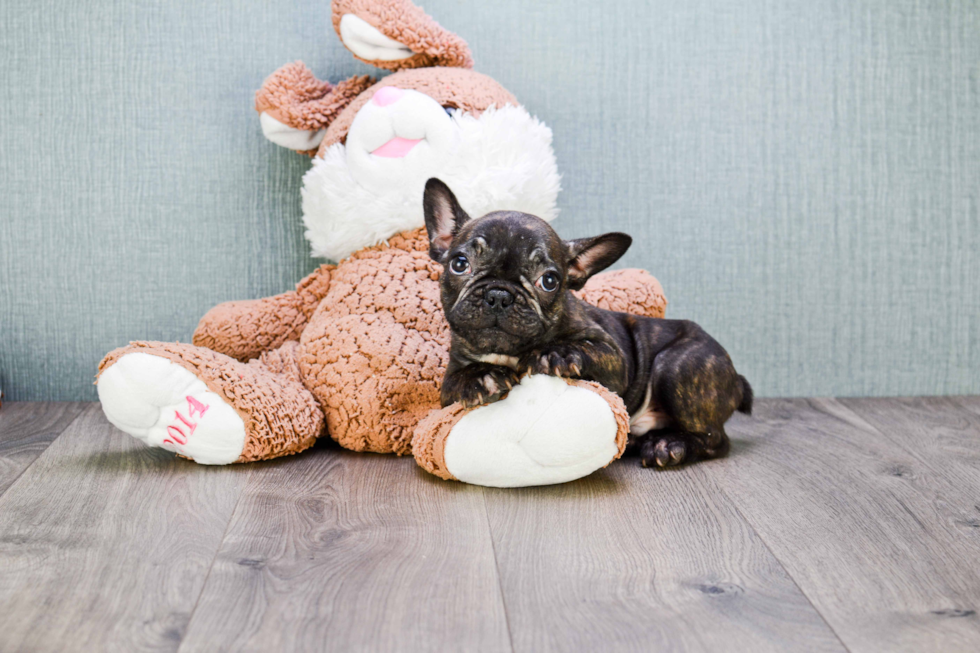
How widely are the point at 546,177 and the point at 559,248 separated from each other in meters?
0.45

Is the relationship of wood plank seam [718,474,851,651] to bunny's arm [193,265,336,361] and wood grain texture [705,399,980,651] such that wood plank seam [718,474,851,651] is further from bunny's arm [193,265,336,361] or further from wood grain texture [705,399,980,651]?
bunny's arm [193,265,336,361]

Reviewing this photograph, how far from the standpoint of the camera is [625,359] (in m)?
1.83

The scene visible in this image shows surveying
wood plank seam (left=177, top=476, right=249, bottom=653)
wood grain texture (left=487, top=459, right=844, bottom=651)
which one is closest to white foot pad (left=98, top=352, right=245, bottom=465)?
wood plank seam (left=177, top=476, right=249, bottom=653)

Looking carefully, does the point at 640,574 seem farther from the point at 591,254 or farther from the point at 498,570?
the point at 591,254

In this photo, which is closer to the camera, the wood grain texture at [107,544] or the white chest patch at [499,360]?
the wood grain texture at [107,544]

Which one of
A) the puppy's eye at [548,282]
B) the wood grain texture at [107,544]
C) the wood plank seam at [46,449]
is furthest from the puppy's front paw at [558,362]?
the wood plank seam at [46,449]

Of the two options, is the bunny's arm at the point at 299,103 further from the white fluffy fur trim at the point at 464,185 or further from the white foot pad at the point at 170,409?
the white foot pad at the point at 170,409

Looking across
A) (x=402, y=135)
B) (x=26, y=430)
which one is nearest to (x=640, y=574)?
(x=402, y=135)

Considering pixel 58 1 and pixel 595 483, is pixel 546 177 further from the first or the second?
pixel 58 1

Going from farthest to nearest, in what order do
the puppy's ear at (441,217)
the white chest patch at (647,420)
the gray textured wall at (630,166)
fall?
the gray textured wall at (630,166), the white chest patch at (647,420), the puppy's ear at (441,217)

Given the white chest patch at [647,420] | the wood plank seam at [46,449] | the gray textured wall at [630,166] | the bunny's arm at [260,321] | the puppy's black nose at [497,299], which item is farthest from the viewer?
the gray textured wall at [630,166]

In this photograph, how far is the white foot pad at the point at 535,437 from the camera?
1.61m

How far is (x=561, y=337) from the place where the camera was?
1.77 m

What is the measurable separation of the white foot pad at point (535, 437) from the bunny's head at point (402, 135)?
1.92ft
